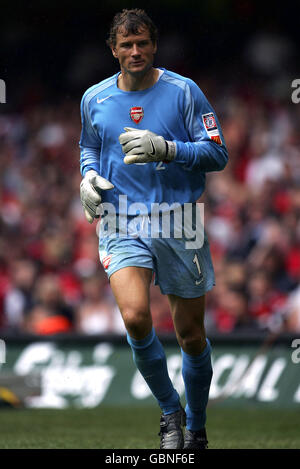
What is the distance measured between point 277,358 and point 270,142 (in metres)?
3.73

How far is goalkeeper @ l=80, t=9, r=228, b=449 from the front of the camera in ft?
16.7

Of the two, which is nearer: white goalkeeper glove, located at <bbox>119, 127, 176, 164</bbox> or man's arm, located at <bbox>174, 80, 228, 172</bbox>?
white goalkeeper glove, located at <bbox>119, 127, 176, 164</bbox>

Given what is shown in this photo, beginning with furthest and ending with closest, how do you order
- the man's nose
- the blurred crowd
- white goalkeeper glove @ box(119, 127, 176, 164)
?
1. the blurred crowd
2. the man's nose
3. white goalkeeper glove @ box(119, 127, 176, 164)

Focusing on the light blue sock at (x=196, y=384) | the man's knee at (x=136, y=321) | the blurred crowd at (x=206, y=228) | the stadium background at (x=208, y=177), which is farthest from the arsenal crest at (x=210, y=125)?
the blurred crowd at (x=206, y=228)

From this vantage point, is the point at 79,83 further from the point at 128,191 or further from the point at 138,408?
the point at 128,191

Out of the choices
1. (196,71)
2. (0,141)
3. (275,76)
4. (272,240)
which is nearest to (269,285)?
(272,240)

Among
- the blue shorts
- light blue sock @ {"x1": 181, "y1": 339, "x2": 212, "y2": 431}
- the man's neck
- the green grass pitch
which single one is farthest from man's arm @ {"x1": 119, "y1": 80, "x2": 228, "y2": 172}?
the green grass pitch

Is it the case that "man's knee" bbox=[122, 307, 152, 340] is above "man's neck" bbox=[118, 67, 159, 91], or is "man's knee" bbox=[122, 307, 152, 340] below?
below

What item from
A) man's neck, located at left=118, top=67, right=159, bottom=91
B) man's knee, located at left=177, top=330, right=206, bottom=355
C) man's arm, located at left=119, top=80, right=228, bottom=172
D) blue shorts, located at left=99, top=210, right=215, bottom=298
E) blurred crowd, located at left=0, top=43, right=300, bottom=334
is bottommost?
man's knee, located at left=177, top=330, right=206, bottom=355

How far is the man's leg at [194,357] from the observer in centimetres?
516

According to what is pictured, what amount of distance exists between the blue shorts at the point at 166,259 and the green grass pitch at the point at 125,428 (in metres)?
1.16

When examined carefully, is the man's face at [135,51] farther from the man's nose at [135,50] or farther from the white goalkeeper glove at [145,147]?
the white goalkeeper glove at [145,147]

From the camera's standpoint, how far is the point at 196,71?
44.7ft

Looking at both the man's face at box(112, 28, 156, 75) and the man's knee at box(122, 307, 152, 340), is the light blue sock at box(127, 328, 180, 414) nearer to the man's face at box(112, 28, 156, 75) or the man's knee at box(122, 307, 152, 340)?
the man's knee at box(122, 307, 152, 340)
